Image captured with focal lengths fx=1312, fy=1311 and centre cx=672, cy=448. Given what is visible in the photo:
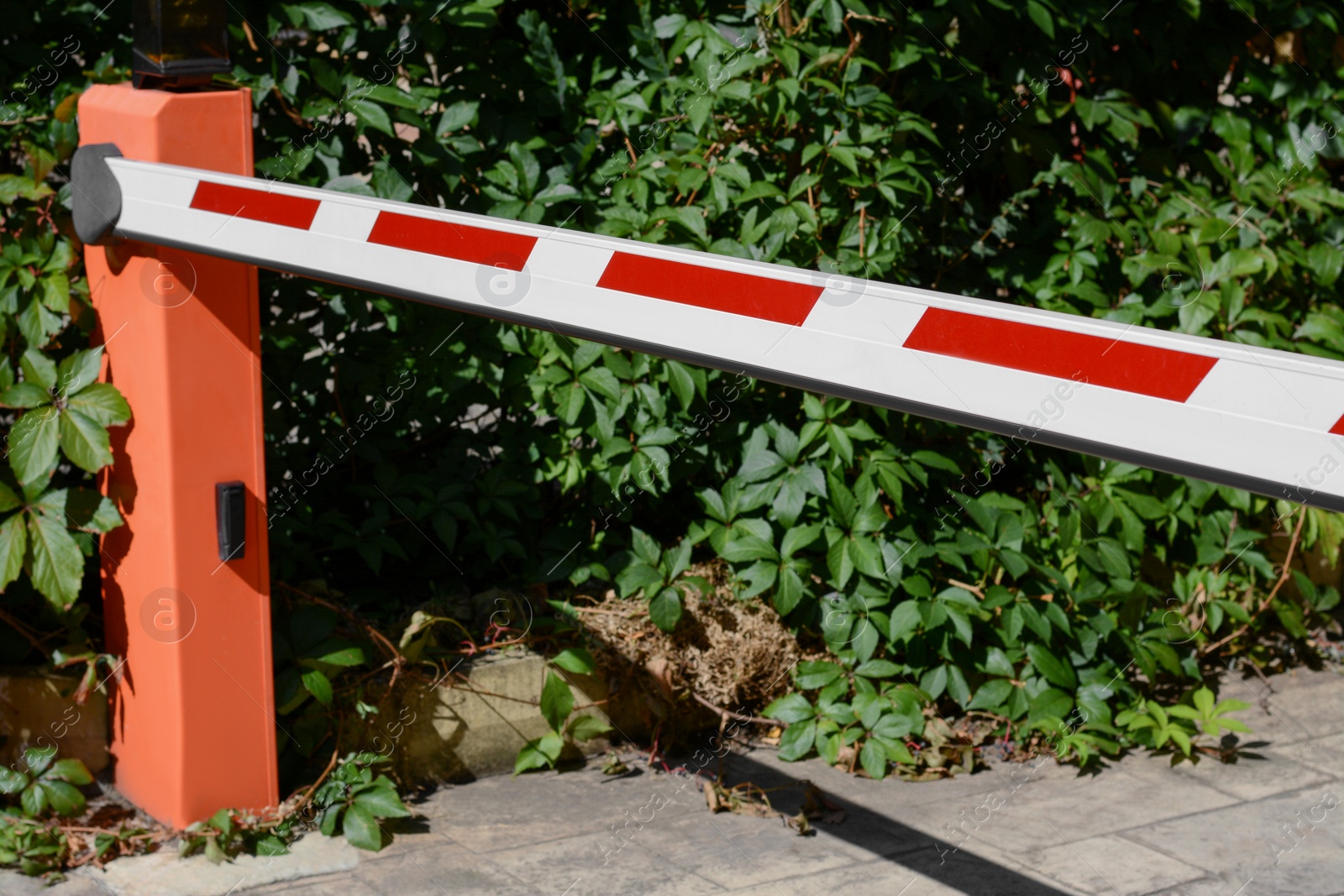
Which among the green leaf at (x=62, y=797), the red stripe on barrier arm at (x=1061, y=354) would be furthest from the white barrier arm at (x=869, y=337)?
the green leaf at (x=62, y=797)

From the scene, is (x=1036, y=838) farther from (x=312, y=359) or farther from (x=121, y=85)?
(x=121, y=85)

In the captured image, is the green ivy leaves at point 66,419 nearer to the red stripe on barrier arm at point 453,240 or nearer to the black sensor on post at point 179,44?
the black sensor on post at point 179,44

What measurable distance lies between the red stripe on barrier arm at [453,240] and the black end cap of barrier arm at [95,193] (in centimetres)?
83

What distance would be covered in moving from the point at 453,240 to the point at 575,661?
5.04ft

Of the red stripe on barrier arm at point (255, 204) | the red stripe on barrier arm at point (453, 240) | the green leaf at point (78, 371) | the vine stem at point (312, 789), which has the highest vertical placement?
the red stripe on barrier arm at point (255, 204)

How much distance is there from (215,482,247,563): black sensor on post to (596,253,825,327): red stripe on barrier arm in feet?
4.39

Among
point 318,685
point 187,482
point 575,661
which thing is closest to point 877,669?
point 575,661

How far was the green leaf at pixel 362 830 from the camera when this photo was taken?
9.92 feet

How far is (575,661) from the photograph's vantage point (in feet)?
11.2

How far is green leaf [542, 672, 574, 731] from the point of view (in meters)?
3.43

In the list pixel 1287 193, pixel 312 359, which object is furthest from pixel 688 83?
pixel 1287 193

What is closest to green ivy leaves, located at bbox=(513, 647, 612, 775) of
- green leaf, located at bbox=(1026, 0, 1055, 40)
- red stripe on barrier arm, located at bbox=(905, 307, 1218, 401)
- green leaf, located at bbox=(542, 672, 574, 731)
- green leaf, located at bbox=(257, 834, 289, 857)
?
green leaf, located at bbox=(542, 672, 574, 731)

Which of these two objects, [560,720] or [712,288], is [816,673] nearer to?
[560,720]

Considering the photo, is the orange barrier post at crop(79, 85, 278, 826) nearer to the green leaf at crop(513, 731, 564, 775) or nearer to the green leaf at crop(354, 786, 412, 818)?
the green leaf at crop(354, 786, 412, 818)
